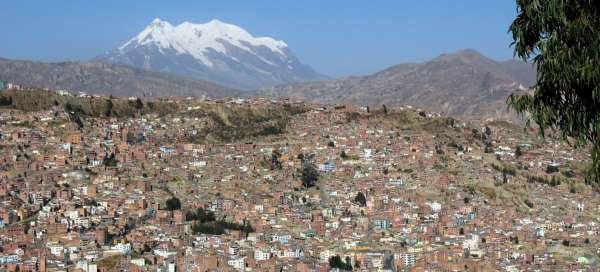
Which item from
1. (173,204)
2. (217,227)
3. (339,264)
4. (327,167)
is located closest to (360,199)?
(327,167)

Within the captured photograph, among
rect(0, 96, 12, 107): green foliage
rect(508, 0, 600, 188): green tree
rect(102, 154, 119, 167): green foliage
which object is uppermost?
rect(508, 0, 600, 188): green tree

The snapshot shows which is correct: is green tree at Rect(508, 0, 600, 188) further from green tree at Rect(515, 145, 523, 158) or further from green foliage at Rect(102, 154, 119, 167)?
green tree at Rect(515, 145, 523, 158)

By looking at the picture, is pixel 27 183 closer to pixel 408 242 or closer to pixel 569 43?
pixel 408 242

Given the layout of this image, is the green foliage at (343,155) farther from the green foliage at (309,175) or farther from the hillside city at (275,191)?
the green foliage at (309,175)

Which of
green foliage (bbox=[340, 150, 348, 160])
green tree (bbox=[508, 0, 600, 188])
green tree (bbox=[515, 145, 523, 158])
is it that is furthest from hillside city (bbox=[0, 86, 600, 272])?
green tree (bbox=[508, 0, 600, 188])

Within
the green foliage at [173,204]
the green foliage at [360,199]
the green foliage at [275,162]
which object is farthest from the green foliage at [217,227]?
the green foliage at [275,162]

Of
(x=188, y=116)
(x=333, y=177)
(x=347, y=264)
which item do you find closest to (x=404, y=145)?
(x=333, y=177)
